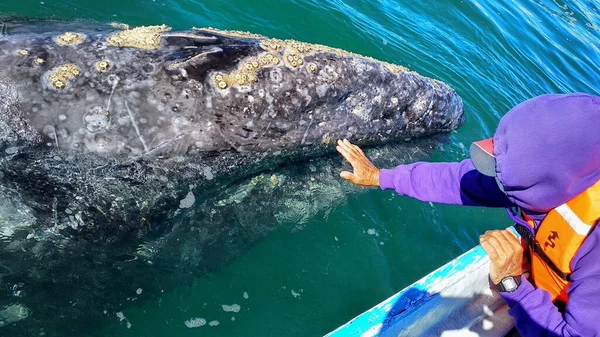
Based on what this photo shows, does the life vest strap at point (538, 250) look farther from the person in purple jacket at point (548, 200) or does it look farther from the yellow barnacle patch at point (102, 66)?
the yellow barnacle patch at point (102, 66)

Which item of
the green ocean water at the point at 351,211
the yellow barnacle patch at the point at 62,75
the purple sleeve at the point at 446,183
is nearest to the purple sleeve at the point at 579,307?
the purple sleeve at the point at 446,183

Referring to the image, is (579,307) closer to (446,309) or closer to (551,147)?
(551,147)

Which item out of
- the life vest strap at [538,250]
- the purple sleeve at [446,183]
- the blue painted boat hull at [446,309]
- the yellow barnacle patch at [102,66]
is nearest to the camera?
the life vest strap at [538,250]

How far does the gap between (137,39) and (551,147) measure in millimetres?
3452

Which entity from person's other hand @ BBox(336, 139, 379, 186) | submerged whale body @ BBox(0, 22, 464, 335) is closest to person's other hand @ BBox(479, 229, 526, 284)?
person's other hand @ BBox(336, 139, 379, 186)

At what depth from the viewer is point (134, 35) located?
14.5 ft

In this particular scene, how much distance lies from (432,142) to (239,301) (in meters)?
3.53

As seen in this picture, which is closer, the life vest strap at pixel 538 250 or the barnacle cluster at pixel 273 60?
the life vest strap at pixel 538 250

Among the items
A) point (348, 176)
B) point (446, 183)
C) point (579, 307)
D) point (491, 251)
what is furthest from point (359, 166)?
point (579, 307)

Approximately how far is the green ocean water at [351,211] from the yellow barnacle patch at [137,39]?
2332 millimetres

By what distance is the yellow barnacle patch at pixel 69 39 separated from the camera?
4193 millimetres

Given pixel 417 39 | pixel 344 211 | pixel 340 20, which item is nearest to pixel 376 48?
pixel 340 20

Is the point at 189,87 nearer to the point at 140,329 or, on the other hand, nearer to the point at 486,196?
the point at 140,329

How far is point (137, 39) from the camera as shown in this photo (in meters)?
4.39
